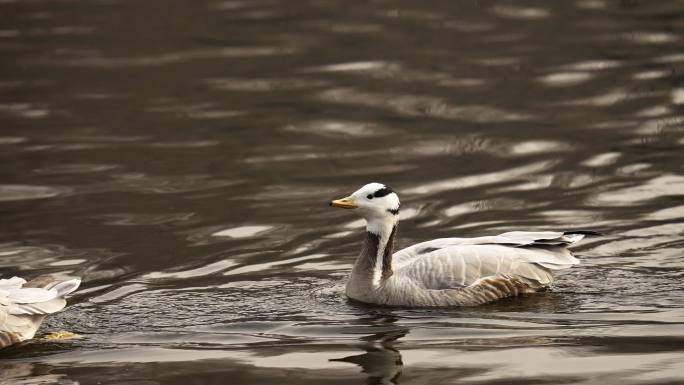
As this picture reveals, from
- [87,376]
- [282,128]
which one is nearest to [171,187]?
[282,128]

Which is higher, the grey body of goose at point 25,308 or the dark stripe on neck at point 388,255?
the dark stripe on neck at point 388,255

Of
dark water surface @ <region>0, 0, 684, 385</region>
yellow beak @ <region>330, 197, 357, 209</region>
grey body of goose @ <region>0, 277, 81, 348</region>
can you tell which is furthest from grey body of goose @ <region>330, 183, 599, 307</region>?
grey body of goose @ <region>0, 277, 81, 348</region>

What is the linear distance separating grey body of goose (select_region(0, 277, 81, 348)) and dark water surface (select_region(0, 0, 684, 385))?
185 millimetres

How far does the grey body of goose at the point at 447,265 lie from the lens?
1344cm

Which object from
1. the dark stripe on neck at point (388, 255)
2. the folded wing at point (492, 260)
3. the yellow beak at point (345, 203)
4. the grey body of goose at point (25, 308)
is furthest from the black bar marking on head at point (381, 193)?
the grey body of goose at point (25, 308)

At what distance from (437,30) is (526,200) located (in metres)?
9.73

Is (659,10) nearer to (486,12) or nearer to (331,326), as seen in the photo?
(486,12)

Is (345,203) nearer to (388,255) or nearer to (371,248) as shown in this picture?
(371,248)

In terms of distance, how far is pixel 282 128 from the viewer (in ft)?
67.9

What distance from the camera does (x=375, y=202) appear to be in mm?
13602

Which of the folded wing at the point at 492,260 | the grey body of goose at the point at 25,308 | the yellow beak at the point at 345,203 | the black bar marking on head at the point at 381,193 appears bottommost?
the grey body of goose at the point at 25,308

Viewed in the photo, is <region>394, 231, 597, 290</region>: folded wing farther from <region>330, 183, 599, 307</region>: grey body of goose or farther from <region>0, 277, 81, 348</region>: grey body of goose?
<region>0, 277, 81, 348</region>: grey body of goose

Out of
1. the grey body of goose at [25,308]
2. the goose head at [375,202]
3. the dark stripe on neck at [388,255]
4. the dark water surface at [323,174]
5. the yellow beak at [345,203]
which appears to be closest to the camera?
the dark water surface at [323,174]

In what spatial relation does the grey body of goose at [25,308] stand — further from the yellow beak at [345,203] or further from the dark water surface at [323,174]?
the yellow beak at [345,203]
